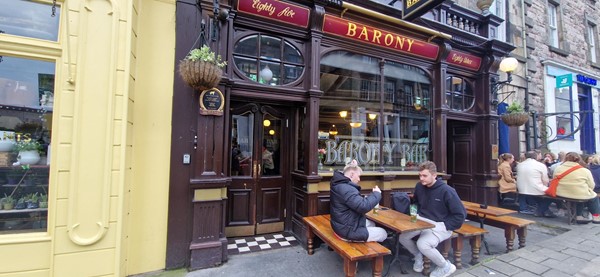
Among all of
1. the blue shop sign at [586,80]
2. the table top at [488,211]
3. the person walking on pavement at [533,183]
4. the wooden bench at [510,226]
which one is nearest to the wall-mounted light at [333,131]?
the table top at [488,211]

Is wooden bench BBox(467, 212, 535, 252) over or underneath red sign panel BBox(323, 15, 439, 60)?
underneath

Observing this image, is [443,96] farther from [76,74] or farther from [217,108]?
[76,74]

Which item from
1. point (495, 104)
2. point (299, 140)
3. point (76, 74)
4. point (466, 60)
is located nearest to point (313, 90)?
point (299, 140)

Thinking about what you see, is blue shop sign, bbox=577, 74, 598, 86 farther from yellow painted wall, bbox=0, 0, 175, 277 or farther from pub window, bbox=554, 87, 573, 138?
yellow painted wall, bbox=0, 0, 175, 277

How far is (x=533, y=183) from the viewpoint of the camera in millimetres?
6309

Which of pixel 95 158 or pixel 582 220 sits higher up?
pixel 95 158

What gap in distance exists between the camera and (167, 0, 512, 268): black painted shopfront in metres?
3.84

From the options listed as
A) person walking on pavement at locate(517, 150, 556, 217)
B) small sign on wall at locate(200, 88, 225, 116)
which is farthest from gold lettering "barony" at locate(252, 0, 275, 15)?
person walking on pavement at locate(517, 150, 556, 217)

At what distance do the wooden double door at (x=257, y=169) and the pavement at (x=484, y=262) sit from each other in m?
0.81

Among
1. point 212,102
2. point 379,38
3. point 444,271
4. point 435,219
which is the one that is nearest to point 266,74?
point 212,102

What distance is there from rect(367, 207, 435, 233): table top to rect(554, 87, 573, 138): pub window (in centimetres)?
911

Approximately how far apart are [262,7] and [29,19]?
3014 mm

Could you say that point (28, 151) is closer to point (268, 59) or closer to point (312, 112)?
point (268, 59)

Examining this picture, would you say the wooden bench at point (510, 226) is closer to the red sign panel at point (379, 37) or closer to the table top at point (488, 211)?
the table top at point (488, 211)
